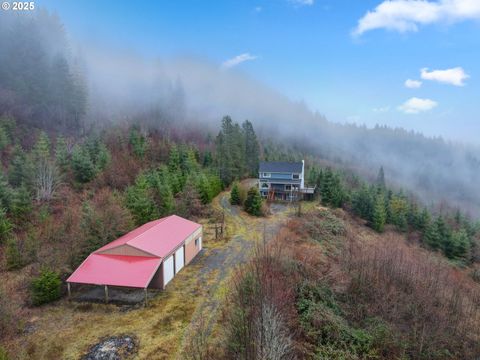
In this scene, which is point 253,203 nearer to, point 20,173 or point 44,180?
point 44,180

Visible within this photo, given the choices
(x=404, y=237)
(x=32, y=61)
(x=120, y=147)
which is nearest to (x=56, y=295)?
(x=120, y=147)

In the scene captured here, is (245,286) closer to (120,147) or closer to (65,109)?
(120,147)

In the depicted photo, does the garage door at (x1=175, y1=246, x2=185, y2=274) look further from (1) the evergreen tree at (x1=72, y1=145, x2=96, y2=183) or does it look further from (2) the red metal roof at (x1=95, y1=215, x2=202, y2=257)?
(1) the evergreen tree at (x1=72, y1=145, x2=96, y2=183)

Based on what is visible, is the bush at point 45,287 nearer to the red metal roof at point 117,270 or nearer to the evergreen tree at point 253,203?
the red metal roof at point 117,270

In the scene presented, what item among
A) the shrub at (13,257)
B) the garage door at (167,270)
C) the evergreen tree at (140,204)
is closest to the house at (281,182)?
the evergreen tree at (140,204)

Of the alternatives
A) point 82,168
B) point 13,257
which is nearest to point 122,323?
point 13,257

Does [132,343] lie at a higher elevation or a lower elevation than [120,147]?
lower

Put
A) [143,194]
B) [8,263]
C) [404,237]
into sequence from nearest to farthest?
[8,263]
[143,194]
[404,237]
